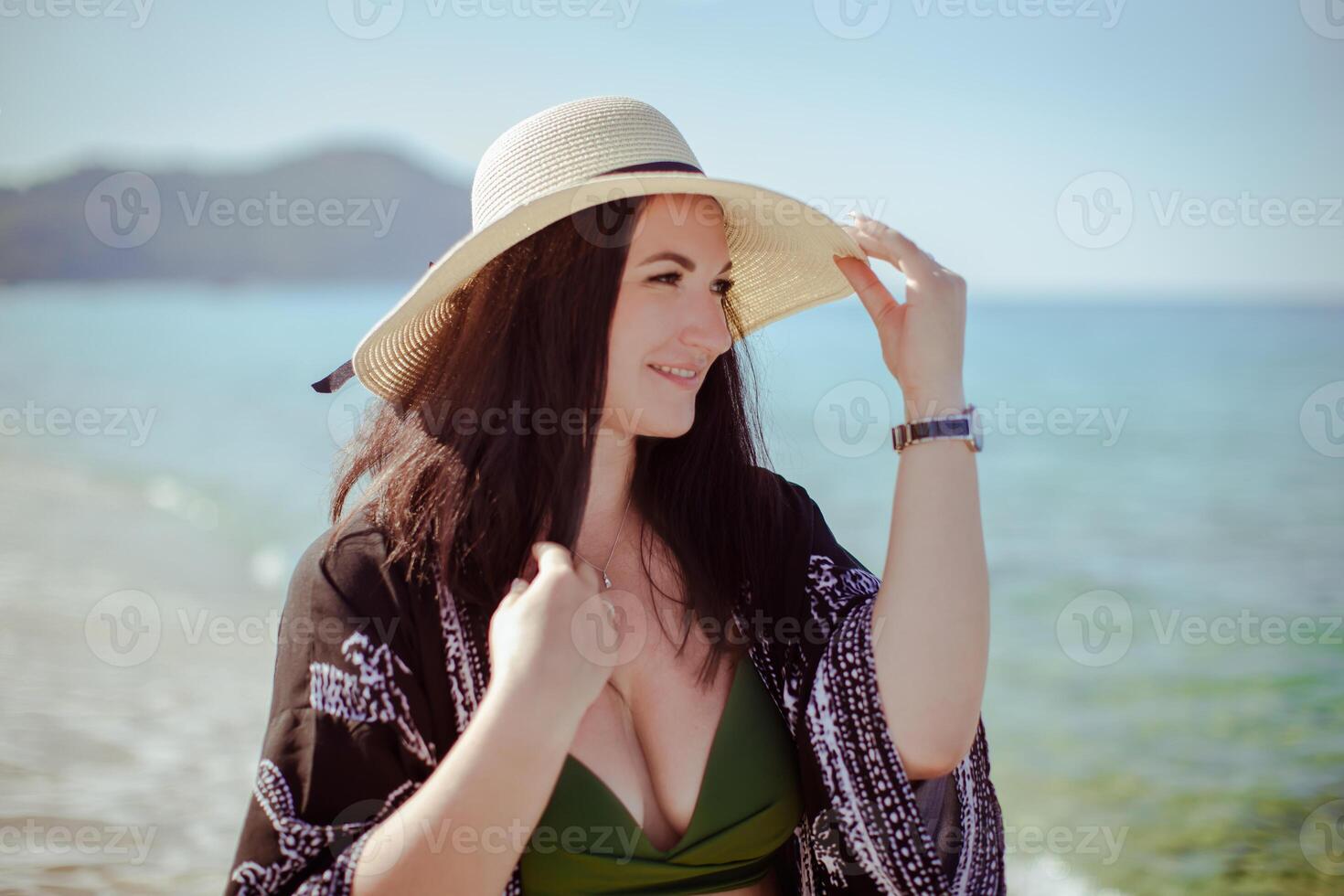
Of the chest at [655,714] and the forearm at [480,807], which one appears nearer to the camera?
the forearm at [480,807]

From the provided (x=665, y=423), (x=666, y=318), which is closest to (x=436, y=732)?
(x=665, y=423)

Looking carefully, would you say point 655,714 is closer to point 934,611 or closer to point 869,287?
point 934,611

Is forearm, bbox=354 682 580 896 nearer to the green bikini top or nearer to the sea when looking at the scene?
the green bikini top

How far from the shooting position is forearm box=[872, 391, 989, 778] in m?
1.90

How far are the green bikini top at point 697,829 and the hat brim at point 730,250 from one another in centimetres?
81

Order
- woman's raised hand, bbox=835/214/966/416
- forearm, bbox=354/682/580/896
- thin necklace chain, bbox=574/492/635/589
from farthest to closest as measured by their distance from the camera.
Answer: thin necklace chain, bbox=574/492/635/589
woman's raised hand, bbox=835/214/966/416
forearm, bbox=354/682/580/896

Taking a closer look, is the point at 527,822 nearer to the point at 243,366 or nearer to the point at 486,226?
the point at 486,226

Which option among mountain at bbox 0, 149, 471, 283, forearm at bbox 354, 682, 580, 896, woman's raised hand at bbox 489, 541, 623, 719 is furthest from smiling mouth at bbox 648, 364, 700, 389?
mountain at bbox 0, 149, 471, 283

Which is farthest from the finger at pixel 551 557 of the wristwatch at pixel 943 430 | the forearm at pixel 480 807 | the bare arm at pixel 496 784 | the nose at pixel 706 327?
the wristwatch at pixel 943 430

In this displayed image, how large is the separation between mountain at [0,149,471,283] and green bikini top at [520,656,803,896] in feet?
63.6

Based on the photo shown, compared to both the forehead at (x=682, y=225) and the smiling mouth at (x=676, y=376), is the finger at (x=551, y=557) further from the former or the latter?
the forehead at (x=682, y=225)

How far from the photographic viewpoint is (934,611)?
6.25ft

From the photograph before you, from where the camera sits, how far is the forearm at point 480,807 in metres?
1.56

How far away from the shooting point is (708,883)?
195 cm
